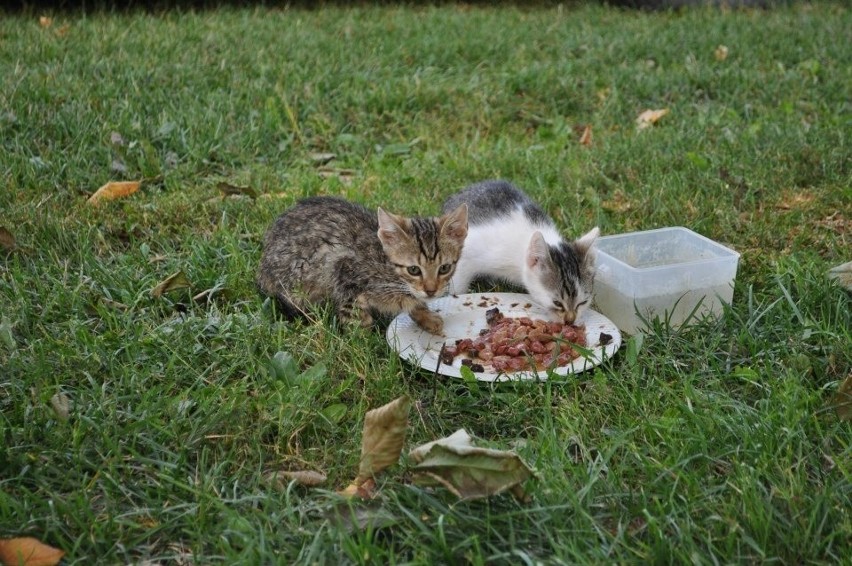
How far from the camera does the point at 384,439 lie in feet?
8.69

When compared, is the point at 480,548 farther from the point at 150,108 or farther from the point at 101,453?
the point at 150,108

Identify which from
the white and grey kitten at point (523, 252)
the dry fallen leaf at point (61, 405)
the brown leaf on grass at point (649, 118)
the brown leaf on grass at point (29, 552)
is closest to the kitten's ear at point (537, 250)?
the white and grey kitten at point (523, 252)

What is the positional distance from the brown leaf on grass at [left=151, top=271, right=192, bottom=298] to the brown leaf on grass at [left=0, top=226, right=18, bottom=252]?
90cm

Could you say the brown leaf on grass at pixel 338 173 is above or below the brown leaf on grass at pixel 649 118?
below

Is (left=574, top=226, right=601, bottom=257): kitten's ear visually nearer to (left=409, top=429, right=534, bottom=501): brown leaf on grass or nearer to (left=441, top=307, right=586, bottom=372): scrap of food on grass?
(left=441, top=307, right=586, bottom=372): scrap of food on grass

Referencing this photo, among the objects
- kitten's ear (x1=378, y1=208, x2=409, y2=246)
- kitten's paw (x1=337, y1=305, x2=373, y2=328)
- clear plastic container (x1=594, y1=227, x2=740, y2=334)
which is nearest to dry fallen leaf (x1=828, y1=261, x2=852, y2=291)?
clear plastic container (x1=594, y1=227, x2=740, y2=334)

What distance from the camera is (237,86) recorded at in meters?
6.61

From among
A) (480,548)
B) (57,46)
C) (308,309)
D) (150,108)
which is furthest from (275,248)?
(57,46)

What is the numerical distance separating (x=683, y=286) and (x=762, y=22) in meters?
6.76

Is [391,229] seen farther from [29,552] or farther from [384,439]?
[29,552]

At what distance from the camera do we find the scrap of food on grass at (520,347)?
3.52 m

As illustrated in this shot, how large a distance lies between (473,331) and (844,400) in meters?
1.59

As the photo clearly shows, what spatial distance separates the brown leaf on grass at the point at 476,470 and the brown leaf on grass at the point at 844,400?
119cm

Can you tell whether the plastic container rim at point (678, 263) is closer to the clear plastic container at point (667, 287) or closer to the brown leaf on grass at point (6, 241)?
the clear plastic container at point (667, 287)
